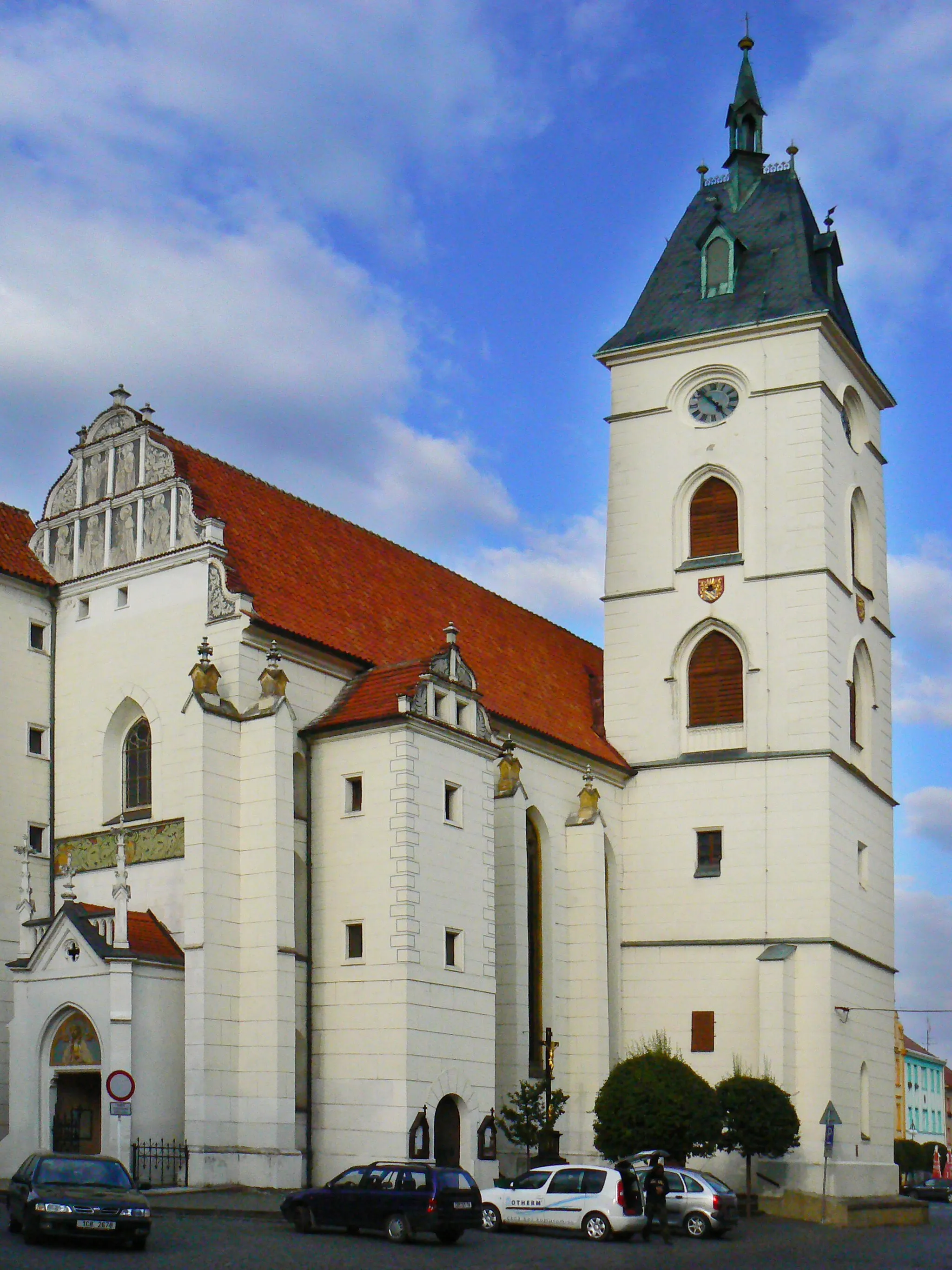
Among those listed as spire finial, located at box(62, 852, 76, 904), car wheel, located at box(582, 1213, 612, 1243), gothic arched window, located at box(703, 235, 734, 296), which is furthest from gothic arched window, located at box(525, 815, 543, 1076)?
gothic arched window, located at box(703, 235, 734, 296)

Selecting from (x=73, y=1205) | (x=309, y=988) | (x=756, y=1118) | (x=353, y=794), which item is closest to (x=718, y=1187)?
(x=756, y=1118)

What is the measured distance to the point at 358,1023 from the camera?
34406mm

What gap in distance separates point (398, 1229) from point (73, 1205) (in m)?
5.51

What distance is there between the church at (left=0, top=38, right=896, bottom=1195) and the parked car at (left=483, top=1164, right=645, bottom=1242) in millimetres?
3803

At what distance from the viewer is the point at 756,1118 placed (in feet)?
125

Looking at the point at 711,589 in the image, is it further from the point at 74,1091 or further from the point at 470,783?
the point at 74,1091

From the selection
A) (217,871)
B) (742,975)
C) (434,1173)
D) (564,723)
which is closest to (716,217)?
(564,723)

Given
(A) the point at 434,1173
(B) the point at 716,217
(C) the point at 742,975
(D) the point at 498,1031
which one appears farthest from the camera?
(B) the point at 716,217

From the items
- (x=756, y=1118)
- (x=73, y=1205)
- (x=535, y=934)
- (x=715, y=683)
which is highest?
(x=715, y=683)

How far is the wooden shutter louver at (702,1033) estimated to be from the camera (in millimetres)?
43250

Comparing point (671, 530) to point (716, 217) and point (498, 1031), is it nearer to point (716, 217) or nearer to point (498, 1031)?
point (716, 217)

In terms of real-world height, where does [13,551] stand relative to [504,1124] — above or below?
above

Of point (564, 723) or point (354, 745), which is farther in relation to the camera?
point (564, 723)

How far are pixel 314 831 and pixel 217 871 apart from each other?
9.10 ft
